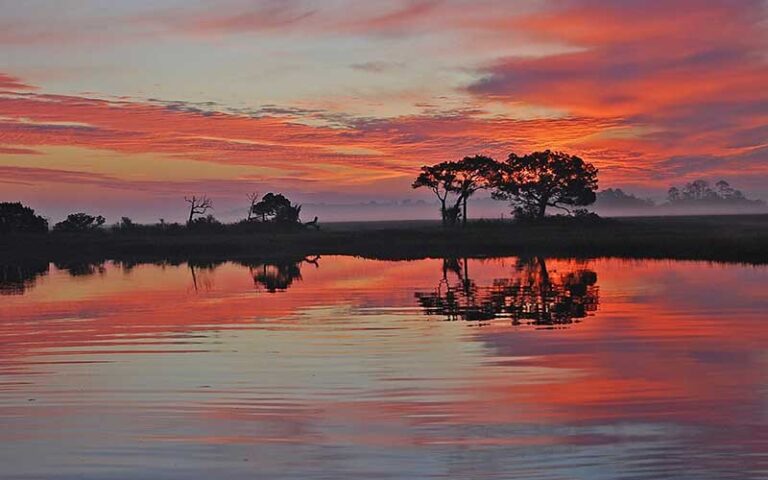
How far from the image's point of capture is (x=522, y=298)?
1180 inches

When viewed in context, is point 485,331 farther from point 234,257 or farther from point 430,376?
point 234,257

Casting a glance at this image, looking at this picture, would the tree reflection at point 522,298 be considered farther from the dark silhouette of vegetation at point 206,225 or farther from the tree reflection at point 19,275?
the dark silhouette of vegetation at point 206,225

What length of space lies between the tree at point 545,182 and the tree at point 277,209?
24.8m

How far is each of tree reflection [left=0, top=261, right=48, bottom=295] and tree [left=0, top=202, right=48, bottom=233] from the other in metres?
17.1

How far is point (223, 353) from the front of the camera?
18500 mm

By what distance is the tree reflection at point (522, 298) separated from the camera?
81.9 ft

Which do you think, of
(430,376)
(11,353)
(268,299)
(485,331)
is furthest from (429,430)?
(268,299)

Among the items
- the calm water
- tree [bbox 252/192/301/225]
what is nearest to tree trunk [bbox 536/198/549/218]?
tree [bbox 252/192/301/225]

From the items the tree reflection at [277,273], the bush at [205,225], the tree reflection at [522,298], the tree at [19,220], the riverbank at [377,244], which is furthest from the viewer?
the bush at [205,225]

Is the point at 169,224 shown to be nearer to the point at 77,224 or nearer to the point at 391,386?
the point at 77,224

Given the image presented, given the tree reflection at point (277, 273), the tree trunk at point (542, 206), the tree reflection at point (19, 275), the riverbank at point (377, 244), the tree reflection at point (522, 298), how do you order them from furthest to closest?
A: the tree trunk at point (542, 206)
the riverbank at point (377, 244)
the tree reflection at point (277, 273)
the tree reflection at point (19, 275)
the tree reflection at point (522, 298)

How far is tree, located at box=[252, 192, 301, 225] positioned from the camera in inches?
3696

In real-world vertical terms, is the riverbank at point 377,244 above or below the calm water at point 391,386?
above

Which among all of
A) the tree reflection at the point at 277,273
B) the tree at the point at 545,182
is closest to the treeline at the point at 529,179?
the tree at the point at 545,182
